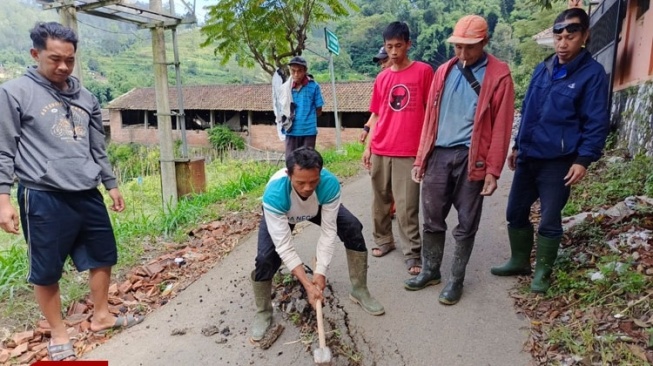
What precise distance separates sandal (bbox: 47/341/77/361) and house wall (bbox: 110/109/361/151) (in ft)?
70.5

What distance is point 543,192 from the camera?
2.86 metres

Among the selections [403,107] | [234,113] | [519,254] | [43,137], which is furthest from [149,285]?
[234,113]

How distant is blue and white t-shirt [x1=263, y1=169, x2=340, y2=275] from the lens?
8.55 feet

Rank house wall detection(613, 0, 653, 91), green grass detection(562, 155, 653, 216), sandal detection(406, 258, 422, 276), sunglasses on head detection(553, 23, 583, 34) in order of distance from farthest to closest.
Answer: house wall detection(613, 0, 653, 91) → green grass detection(562, 155, 653, 216) → sandal detection(406, 258, 422, 276) → sunglasses on head detection(553, 23, 583, 34)

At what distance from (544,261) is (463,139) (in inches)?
39.6

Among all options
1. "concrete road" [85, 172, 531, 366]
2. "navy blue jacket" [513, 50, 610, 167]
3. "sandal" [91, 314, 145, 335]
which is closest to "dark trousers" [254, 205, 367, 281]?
"concrete road" [85, 172, 531, 366]

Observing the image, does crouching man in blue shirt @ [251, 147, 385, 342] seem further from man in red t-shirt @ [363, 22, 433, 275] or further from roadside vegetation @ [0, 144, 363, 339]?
roadside vegetation @ [0, 144, 363, 339]

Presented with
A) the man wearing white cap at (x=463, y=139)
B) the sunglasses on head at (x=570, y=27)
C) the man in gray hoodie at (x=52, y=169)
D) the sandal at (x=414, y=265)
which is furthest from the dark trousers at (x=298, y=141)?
the sunglasses on head at (x=570, y=27)

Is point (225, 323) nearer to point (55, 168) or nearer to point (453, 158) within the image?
point (55, 168)

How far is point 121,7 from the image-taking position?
567cm

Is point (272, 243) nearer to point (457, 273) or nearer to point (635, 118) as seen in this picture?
point (457, 273)

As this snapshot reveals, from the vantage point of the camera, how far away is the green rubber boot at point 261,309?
2881 mm

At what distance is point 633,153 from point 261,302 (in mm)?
5000

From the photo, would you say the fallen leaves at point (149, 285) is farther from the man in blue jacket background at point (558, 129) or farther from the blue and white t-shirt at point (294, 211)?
the man in blue jacket background at point (558, 129)
